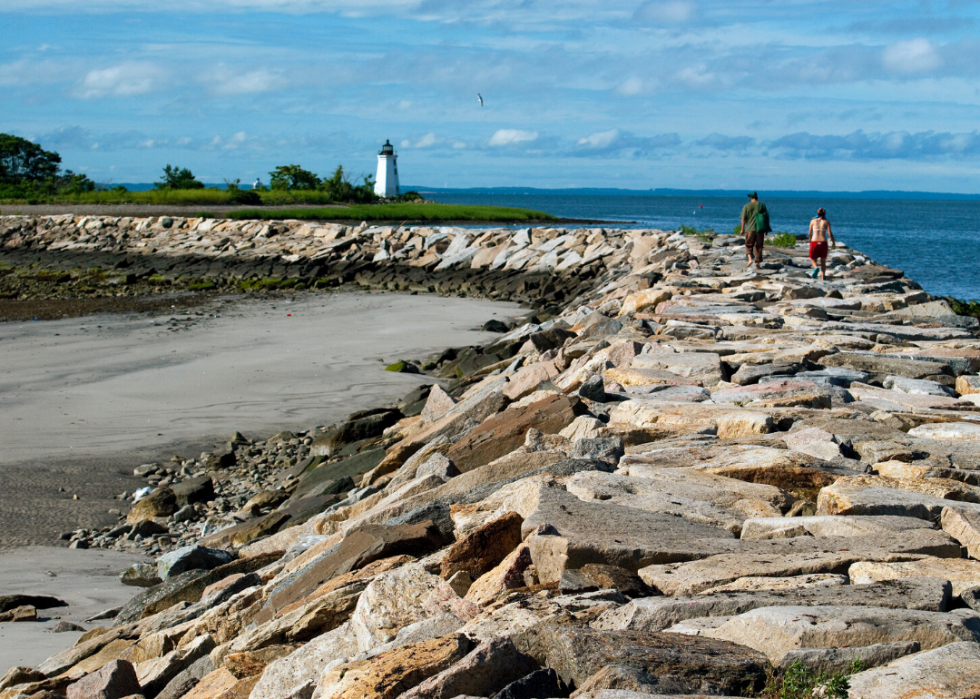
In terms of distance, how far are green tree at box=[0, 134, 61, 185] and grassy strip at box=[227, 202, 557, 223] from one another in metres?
34.1

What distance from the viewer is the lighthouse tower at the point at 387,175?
64.8 m

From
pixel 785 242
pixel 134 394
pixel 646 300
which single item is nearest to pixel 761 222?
pixel 646 300

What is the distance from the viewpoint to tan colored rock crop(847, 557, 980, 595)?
2.92 m

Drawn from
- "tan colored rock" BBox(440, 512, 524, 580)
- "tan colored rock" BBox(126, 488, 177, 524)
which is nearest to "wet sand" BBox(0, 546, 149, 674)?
"tan colored rock" BBox(126, 488, 177, 524)

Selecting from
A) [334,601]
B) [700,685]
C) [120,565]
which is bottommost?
[120,565]

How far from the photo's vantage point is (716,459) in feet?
14.7

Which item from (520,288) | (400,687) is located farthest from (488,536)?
(520,288)

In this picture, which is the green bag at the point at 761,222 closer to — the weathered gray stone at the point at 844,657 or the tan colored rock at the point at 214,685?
the tan colored rock at the point at 214,685

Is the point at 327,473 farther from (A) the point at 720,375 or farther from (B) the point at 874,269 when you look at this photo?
(B) the point at 874,269

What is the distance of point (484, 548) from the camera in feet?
12.0

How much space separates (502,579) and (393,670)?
0.74 meters

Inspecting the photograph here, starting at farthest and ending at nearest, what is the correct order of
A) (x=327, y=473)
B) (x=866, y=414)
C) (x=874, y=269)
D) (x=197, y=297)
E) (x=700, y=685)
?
(x=197, y=297), (x=874, y=269), (x=327, y=473), (x=866, y=414), (x=700, y=685)

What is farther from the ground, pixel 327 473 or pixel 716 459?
pixel 716 459

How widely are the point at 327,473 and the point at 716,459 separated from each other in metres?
3.98
